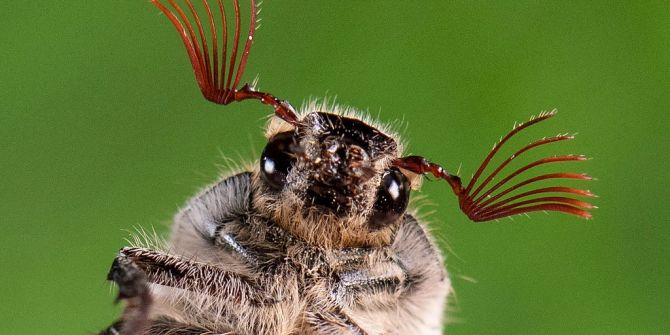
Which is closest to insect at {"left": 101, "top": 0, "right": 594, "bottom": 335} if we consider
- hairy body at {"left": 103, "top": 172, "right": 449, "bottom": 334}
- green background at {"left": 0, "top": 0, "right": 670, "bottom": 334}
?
hairy body at {"left": 103, "top": 172, "right": 449, "bottom": 334}

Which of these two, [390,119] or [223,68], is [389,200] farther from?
[390,119]

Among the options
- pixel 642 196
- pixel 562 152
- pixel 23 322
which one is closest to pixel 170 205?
pixel 23 322

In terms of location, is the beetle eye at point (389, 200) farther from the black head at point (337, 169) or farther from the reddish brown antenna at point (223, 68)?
the reddish brown antenna at point (223, 68)

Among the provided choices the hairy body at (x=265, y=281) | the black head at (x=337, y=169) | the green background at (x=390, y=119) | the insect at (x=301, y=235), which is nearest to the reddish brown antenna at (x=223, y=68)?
the insect at (x=301, y=235)

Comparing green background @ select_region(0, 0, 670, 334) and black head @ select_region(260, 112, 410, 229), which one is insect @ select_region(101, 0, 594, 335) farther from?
green background @ select_region(0, 0, 670, 334)

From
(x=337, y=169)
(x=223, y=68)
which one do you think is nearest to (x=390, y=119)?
(x=223, y=68)

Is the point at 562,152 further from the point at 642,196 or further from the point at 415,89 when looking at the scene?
the point at 415,89
